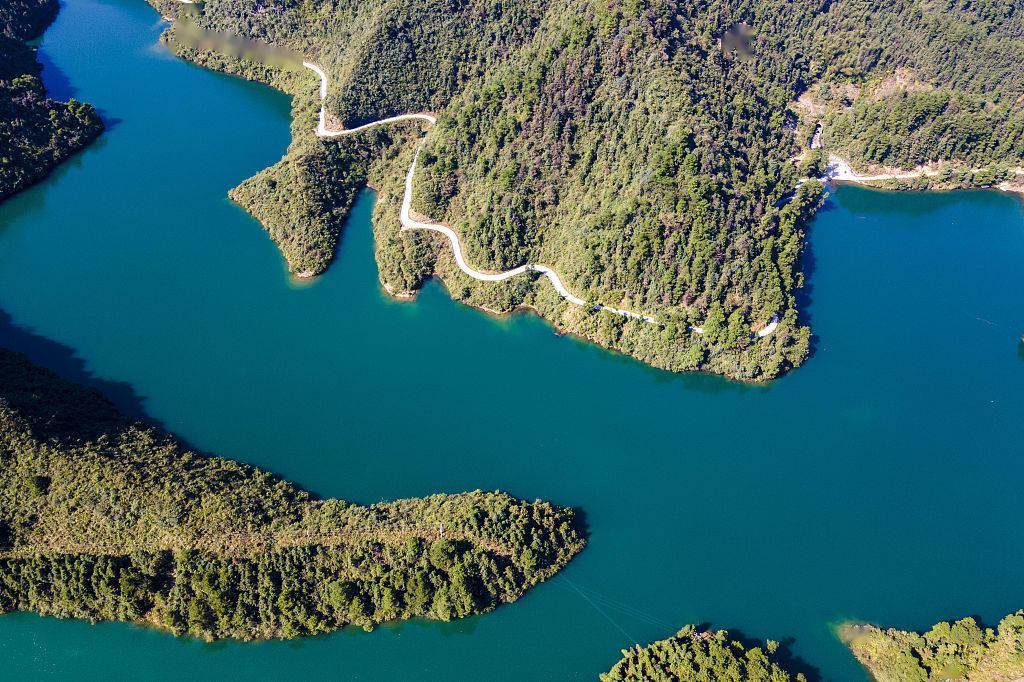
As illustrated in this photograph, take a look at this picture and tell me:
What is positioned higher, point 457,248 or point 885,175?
point 885,175

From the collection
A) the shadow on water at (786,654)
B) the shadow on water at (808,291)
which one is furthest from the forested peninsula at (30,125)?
the shadow on water at (808,291)

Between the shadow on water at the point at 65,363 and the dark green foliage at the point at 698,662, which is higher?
the dark green foliage at the point at 698,662

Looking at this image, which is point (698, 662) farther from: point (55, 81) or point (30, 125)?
point (55, 81)

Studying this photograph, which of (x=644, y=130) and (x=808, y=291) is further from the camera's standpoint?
(x=808, y=291)

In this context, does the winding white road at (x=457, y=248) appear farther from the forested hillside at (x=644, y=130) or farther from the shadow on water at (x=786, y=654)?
the shadow on water at (x=786, y=654)

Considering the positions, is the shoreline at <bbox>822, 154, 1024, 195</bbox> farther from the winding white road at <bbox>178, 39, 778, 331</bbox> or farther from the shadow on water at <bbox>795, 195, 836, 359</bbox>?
the winding white road at <bbox>178, 39, 778, 331</bbox>

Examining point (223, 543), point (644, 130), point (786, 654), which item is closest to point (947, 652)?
point (786, 654)

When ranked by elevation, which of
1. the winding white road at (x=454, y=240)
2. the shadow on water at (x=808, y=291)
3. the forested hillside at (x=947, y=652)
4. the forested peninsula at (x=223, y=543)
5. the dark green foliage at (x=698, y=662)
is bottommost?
the forested peninsula at (x=223, y=543)
